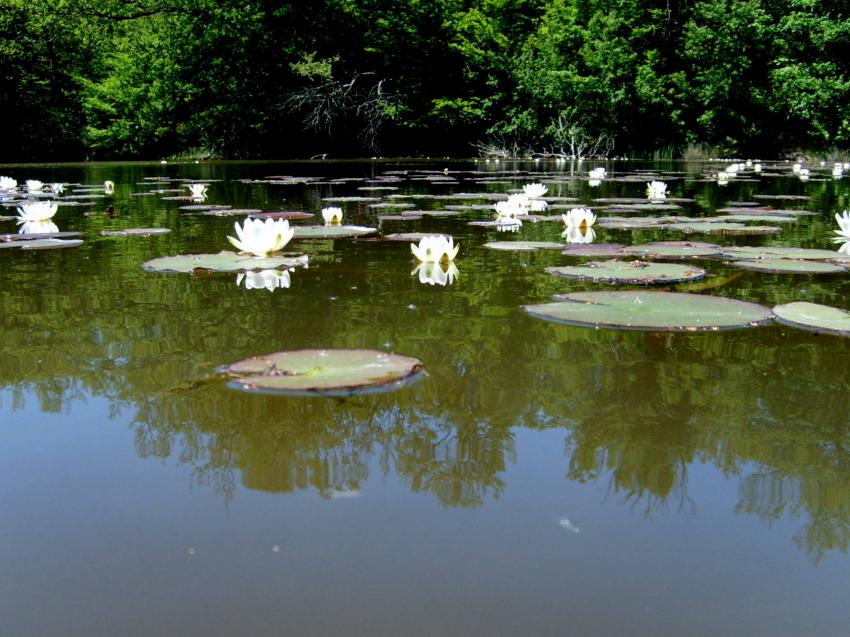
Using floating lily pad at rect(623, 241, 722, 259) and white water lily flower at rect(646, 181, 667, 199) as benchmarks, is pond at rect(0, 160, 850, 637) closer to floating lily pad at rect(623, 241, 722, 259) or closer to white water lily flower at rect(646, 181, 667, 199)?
floating lily pad at rect(623, 241, 722, 259)

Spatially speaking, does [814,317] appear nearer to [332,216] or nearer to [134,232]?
[332,216]

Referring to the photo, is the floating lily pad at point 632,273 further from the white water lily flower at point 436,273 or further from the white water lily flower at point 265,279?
the white water lily flower at point 265,279

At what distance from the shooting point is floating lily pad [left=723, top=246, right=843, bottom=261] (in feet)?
7.07

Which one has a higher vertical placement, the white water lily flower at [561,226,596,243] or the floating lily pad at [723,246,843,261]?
the white water lily flower at [561,226,596,243]

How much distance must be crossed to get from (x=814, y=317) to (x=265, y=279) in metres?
1.25

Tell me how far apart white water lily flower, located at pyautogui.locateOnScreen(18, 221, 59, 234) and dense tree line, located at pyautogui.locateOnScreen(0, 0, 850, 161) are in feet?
37.0

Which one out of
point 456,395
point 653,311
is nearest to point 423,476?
point 456,395

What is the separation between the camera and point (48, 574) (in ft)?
1.93

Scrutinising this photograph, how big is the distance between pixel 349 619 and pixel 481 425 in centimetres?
42

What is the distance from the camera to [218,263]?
2.06m

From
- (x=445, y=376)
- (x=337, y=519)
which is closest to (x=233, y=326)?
(x=445, y=376)

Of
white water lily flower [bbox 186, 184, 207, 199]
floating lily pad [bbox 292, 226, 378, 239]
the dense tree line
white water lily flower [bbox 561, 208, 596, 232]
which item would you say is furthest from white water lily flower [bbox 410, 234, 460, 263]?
the dense tree line

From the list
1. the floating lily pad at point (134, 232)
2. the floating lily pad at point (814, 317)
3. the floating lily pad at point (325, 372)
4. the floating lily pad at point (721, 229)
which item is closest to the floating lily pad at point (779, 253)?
the floating lily pad at point (721, 229)

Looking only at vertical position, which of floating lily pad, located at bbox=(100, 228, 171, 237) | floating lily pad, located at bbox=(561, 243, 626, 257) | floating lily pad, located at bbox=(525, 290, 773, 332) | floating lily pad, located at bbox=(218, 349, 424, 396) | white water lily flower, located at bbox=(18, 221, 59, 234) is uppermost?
white water lily flower, located at bbox=(18, 221, 59, 234)
